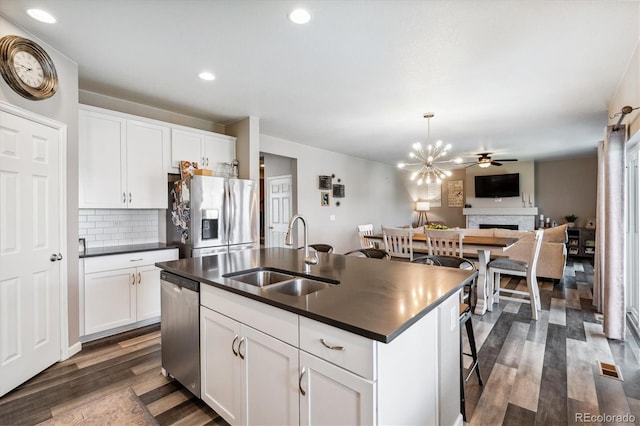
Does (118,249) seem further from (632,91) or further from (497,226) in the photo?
(497,226)

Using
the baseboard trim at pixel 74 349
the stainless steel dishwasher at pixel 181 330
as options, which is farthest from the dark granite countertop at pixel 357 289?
the baseboard trim at pixel 74 349

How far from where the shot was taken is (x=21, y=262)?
7.33ft

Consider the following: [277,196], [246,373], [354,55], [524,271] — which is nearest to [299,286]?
[246,373]

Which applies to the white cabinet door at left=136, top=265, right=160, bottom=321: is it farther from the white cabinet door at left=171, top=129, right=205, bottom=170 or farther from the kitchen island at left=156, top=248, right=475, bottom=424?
the kitchen island at left=156, top=248, right=475, bottom=424

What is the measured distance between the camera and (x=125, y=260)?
3.15 metres

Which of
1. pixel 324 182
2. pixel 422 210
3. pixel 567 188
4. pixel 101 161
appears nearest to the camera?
pixel 101 161

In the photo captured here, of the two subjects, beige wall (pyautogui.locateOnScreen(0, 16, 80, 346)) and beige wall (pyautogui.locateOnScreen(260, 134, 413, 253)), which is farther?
beige wall (pyautogui.locateOnScreen(260, 134, 413, 253))

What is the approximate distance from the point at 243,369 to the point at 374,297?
Answer: 0.80 metres

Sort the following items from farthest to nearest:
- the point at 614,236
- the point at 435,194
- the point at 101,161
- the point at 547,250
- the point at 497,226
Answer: the point at 435,194
the point at 497,226
the point at 547,250
the point at 101,161
the point at 614,236

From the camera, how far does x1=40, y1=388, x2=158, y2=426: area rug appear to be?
1.84 metres

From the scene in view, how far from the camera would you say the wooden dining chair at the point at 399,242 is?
4.27 metres

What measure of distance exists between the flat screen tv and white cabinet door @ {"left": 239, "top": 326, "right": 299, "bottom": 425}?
29.1 feet

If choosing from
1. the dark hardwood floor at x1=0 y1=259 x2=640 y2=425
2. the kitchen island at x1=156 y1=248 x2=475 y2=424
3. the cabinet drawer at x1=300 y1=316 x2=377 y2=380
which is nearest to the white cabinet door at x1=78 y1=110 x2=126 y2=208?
the dark hardwood floor at x1=0 y1=259 x2=640 y2=425

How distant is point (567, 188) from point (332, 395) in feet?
31.0
